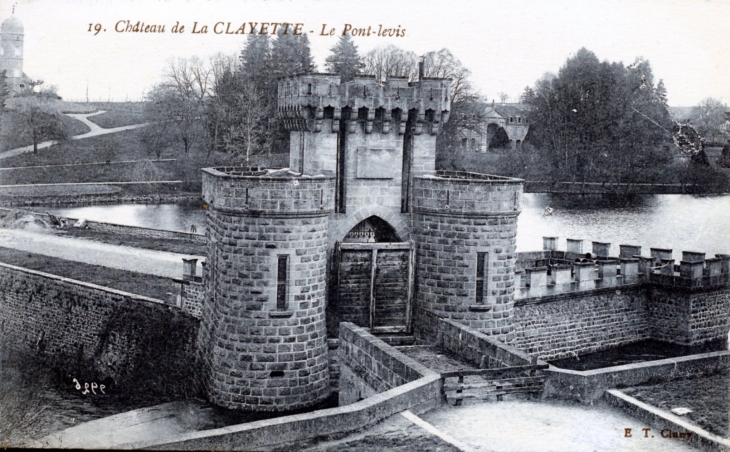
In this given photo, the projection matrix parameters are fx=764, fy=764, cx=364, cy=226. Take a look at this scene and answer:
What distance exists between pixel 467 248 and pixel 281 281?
5.09 meters

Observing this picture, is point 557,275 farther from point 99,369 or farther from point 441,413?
point 99,369

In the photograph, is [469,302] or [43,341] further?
[43,341]

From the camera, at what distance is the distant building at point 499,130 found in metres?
67.2

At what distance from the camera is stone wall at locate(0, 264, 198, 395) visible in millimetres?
23922

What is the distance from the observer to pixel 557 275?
949 inches

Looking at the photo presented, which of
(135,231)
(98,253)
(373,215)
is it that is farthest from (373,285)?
(135,231)

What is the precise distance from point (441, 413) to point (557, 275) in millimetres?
11524

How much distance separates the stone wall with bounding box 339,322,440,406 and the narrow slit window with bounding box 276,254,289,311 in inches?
61.2

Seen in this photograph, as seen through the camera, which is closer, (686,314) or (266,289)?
(266,289)

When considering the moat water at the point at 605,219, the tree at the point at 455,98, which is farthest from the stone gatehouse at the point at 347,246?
the tree at the point at 455,98

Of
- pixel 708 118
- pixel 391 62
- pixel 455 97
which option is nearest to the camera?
pixel 708 118

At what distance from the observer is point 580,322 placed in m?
25.0

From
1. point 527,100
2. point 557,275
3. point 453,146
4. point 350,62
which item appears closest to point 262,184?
point 557,275

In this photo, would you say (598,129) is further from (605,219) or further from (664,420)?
(664,420)
